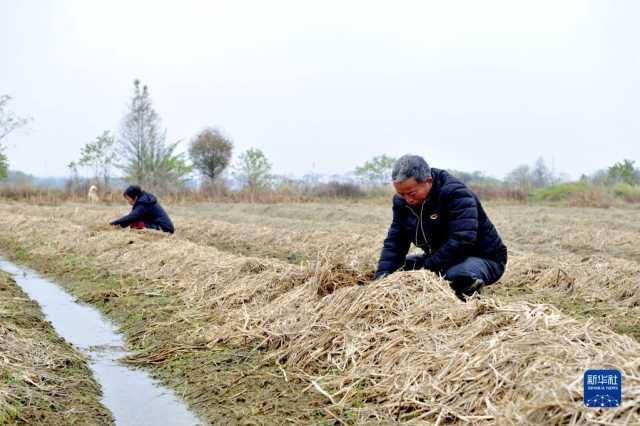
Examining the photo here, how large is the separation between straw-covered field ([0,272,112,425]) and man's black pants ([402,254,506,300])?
280 centimetres

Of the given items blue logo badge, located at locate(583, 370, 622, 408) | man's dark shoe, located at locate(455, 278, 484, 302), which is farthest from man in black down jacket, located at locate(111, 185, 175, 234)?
blue logo badge, located at locate(583, 370, 622, 408)

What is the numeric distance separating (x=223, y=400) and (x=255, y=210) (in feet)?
76.6

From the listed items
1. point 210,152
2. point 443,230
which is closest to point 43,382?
point 443,230

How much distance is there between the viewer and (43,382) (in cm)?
436

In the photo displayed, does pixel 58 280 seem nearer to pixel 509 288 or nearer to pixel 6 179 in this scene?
pixel 509 288

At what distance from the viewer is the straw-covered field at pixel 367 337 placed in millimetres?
3457

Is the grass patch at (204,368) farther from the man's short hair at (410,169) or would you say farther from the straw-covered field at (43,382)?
the man's short hair at (410,169)

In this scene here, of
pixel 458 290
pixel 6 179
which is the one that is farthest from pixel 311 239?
pixel 6 179

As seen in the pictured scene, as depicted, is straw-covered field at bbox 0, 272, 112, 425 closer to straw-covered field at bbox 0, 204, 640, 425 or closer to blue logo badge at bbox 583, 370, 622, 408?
straw-covered field at bbox 0, 204, 640, 425

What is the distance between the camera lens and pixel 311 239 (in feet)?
42.0

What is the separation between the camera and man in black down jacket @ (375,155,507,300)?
4.99 metres

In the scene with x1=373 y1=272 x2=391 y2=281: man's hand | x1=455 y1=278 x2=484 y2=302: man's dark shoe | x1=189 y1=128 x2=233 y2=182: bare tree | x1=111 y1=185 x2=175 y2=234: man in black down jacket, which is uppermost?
x1=189 y1=128 x2=233 y2=182: bare tree

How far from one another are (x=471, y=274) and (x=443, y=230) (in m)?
0.43

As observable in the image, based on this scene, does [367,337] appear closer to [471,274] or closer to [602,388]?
[471,274]
